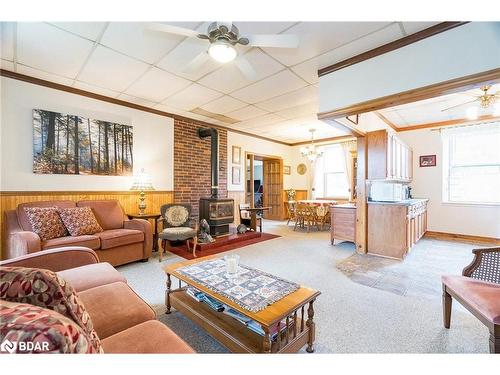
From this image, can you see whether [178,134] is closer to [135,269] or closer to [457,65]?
[135,269]

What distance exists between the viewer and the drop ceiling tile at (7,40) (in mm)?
2057

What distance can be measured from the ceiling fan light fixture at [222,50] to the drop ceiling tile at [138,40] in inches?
17.8

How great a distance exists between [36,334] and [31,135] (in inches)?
144

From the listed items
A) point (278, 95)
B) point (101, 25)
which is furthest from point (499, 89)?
point (101, 25)

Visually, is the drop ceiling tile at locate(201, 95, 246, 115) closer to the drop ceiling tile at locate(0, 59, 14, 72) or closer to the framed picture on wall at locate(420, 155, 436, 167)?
the drop ceiling tile at locate(0, 59, 14, 72)

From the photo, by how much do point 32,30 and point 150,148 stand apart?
7.35 feet

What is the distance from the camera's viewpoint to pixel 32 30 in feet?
6.93

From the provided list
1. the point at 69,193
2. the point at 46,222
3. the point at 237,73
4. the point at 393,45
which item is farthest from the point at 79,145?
Answer: the point at 393,45

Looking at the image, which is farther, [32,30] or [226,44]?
[32,30]

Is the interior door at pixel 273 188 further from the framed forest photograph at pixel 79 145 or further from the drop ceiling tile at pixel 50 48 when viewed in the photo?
the drop ceiling tile at pixel 50 48

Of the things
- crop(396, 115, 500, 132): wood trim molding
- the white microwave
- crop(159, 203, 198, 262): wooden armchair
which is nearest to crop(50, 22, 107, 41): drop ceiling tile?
crop(159, 203, 198, 262): wooden armchair

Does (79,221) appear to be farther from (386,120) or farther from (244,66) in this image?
(386,120)

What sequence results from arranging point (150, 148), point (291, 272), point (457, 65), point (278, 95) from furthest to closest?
point (150, 148), point (278, 95), point (291, 272), point (457, 65)
